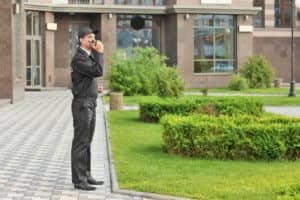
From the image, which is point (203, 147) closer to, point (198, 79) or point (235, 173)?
point (235, 173)

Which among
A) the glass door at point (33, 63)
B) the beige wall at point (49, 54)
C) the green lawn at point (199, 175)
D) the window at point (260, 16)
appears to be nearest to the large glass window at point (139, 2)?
the beige wall at point (49, 54)

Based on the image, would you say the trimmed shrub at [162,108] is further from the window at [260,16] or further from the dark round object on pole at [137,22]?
the window at [260,16]

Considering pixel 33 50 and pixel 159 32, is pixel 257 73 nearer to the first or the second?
pixel 159 32

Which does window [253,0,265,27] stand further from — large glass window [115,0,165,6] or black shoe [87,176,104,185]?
black shoe [87,176,104,185]

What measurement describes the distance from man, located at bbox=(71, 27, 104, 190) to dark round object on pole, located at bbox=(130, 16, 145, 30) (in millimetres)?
31903

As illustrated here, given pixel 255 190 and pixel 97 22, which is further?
pixel 97 22

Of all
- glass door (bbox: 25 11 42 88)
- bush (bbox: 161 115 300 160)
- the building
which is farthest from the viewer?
the building

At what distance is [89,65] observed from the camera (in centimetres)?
870

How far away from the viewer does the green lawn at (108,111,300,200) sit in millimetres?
8438

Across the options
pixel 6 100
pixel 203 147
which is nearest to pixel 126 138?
pixel 203 147

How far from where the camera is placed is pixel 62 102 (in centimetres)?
2744

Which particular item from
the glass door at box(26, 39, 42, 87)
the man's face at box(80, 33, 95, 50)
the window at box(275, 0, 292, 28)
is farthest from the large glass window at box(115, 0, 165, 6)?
the man's face at box(80, 33, 95, 50)

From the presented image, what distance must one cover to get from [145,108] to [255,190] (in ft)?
32.6

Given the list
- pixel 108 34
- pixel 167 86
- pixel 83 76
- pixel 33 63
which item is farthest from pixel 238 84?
pixel 83 76
